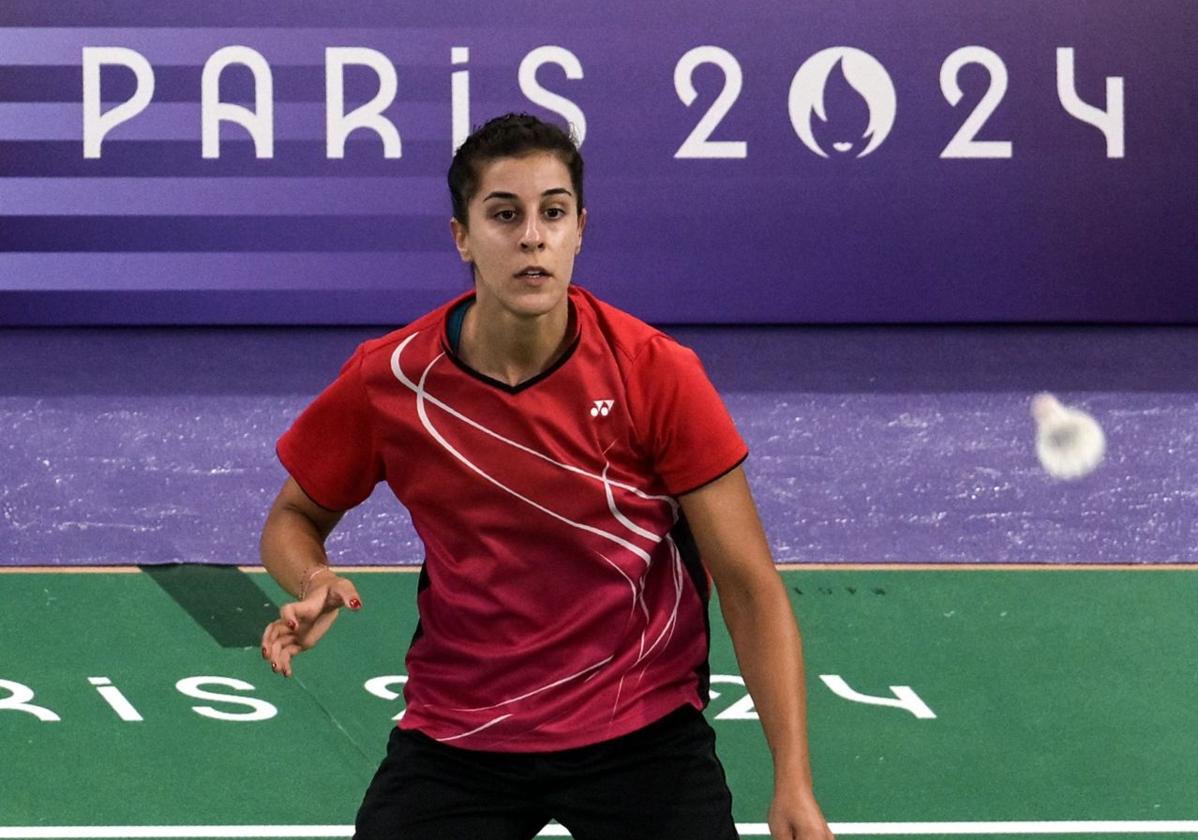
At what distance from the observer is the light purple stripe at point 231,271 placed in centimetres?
528

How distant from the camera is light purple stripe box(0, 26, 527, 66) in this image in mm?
5219

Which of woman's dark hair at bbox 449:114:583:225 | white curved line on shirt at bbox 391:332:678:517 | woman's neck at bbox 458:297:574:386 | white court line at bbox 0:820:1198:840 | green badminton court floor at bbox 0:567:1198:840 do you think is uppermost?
woman's dark hair at bbox 449:114:583:225

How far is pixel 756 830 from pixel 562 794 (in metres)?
1.19

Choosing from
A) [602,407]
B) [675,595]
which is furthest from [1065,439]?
[602,407]

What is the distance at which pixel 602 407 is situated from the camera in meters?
2.40

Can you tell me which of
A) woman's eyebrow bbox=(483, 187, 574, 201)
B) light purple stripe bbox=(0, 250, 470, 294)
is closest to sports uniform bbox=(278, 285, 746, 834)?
woman's eyebrow bbox=(483, 187, 574, 201)

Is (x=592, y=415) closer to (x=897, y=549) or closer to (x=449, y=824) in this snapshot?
(x=449, y=824)

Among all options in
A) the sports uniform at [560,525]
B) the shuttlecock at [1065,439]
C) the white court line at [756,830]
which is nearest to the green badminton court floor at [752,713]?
the white court line at [756,830]

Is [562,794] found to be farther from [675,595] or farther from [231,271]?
[231,271]

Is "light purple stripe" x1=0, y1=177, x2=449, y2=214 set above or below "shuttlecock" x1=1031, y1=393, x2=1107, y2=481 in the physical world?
above

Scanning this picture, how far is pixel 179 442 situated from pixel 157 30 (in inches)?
47.2

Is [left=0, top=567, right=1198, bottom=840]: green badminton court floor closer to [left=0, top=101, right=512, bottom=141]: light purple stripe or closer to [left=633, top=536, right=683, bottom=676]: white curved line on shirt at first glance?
[left=633, top=536, right=683, bottom=676]: white curved line on shirt

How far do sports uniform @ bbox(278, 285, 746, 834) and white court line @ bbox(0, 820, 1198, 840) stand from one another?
1.10m

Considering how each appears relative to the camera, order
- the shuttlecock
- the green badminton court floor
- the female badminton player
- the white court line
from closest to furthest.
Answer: the female badminton player, the white court line, the green badminton court floor, the shuttlecock
